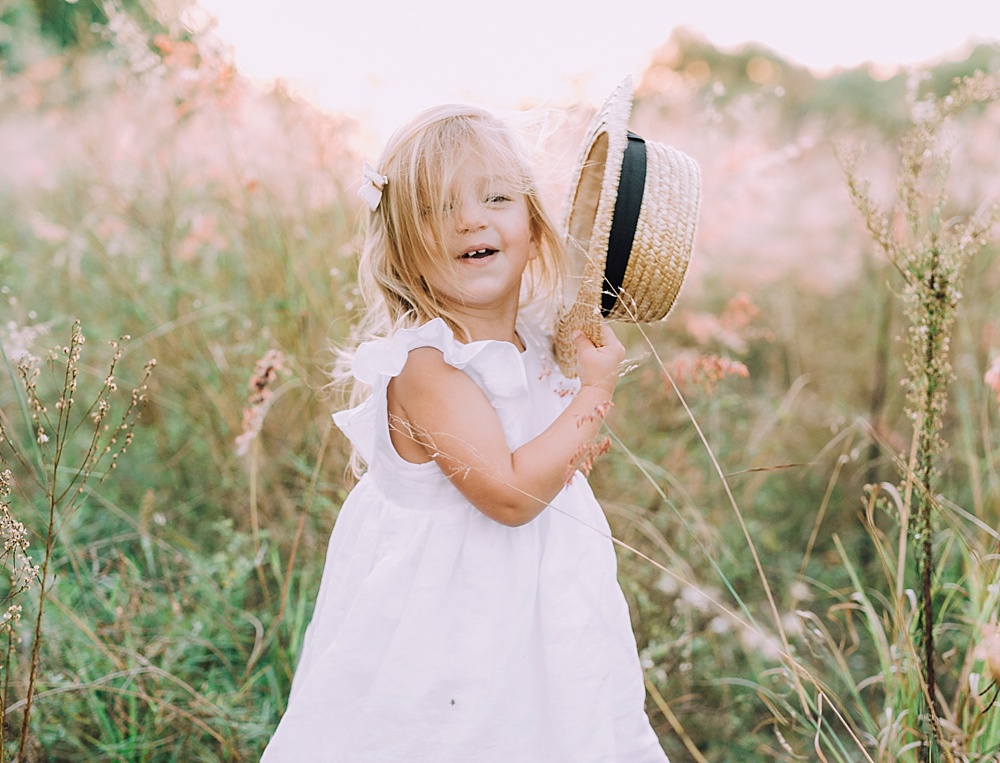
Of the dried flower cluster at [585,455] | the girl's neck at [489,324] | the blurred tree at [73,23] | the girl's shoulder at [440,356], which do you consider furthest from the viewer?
the blurred tree at [73,23]

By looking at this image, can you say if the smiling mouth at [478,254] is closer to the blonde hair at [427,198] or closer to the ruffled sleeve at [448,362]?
the blonde hair at [427,198]

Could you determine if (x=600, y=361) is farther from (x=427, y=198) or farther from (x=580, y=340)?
(x=427, y=198)

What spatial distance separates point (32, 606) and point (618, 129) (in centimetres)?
196

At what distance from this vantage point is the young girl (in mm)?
1464

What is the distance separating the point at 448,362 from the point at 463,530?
0.32 m

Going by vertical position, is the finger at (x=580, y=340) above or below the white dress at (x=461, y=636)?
above

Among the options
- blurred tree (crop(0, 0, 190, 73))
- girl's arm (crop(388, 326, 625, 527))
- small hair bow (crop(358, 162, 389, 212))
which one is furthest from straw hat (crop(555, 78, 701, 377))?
blurred tree (crop(0, 0, 190, 73))

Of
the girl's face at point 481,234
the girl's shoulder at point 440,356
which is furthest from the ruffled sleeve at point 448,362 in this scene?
the girl's face at point 481,234

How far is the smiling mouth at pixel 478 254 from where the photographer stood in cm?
159

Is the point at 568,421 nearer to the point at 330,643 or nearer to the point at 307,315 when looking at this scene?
the point at 330,643

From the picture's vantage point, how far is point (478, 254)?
63.1 inches

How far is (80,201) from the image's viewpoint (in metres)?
4.11

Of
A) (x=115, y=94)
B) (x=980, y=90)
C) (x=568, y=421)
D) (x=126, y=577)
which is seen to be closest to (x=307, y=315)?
(x=126, y=577)

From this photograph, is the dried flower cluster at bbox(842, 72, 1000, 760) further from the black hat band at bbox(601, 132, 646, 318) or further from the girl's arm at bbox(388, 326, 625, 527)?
the girl's arm at bbox(388, 326, 625, 527)
